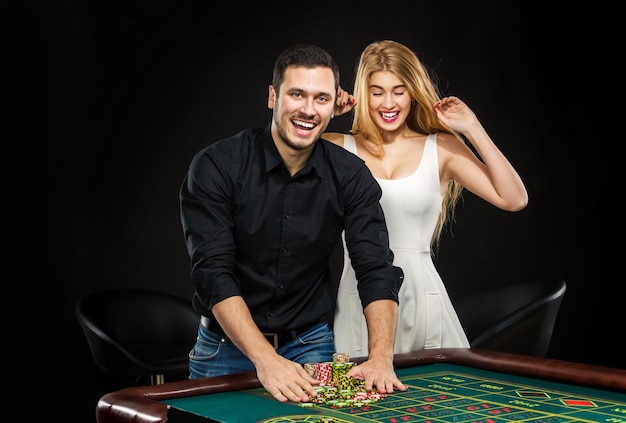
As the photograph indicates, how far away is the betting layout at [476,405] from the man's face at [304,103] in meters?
0.89

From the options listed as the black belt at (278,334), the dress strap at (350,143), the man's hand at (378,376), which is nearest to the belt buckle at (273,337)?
the black belt at (278,334)

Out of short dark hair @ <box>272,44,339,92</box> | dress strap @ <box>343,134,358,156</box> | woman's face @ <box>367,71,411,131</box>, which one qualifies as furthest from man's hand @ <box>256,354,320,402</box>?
woman's face @ <box>367,71,411,131</box>

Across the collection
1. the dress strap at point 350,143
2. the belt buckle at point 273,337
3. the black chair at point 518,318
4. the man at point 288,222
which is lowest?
the black chair at point 518,318

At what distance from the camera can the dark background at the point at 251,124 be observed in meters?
5.50

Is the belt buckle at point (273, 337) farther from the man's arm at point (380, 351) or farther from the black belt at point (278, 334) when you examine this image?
the man's arm at point (380, 351)

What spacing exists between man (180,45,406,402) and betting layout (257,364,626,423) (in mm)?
388

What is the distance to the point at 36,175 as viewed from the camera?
212 inches

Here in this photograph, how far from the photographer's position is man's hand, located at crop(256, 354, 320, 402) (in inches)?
100

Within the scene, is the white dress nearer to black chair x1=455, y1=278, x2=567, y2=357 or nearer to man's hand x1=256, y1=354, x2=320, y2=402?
black chair x1=455, y1=278, x2=567, y2=357

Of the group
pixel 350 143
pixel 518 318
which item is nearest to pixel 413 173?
pixel 350 143

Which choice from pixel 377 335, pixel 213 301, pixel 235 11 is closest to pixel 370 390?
pixel 377 335

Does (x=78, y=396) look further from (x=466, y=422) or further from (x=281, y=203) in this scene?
(x=466, y=422)

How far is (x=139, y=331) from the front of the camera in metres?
5.10

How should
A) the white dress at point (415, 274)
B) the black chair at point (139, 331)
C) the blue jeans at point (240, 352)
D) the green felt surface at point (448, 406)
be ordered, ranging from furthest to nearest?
1. the black chair at point (139, 331)
2. the white dress at point (415, 274)
3. the blue jeans at point (240, 352)
4. the green felt surface at point (448, 406)
